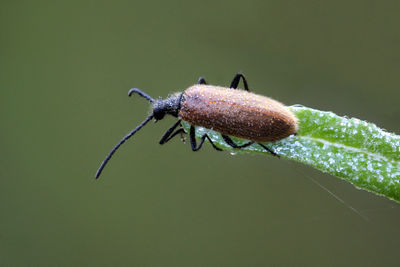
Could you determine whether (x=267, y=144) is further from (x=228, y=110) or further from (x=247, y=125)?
(x=228, y=110)

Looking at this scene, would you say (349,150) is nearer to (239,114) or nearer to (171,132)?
(239,114)

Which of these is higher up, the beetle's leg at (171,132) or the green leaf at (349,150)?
the beetle's leg at (171,132)

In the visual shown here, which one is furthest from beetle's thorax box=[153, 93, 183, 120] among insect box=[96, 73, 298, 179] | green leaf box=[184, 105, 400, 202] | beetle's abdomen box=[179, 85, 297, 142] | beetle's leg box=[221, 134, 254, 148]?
green leaf box=[184, 105, 400, 202]

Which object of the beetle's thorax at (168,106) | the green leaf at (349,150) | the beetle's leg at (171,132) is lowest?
the green leaf at (349,150)

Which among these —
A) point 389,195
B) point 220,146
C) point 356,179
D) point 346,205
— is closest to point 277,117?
point 220,146

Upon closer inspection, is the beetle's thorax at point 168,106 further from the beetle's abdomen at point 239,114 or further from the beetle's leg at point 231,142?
the beetle's leg at point 231,142

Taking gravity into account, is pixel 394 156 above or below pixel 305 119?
below

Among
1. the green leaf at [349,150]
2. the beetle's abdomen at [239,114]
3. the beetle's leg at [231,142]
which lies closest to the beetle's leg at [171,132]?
the beetle's abdomen at [239,114]
